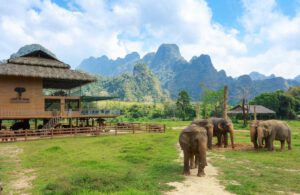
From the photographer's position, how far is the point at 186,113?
236ft

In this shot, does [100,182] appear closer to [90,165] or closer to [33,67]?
[90,165]

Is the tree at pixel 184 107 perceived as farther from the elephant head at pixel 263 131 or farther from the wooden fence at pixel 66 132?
the elephant head at pixel 263 131

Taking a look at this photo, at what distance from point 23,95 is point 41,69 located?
10.6 feet

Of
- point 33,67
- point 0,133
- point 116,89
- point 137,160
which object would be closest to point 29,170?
point 137,160

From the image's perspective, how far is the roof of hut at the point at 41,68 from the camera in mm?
27484

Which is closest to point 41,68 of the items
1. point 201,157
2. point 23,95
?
point 23,95

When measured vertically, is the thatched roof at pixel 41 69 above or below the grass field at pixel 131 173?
above

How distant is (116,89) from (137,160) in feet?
516

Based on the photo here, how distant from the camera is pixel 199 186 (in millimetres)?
8883

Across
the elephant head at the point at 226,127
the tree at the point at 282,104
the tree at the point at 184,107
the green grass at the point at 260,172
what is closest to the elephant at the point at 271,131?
the green grass at the point at 260,172

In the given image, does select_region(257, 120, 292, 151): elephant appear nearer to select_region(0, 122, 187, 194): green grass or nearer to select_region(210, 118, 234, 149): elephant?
select_region(210, 118, 234, 149): elephant

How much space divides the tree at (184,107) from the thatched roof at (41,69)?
41.8m

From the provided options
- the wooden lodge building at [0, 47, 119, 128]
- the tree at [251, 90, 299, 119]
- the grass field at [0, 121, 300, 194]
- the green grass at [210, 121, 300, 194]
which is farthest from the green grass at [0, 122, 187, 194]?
the tree at [251, 90, 299, 119]

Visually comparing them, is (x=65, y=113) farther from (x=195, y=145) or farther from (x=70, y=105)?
(x=195, y=145)
